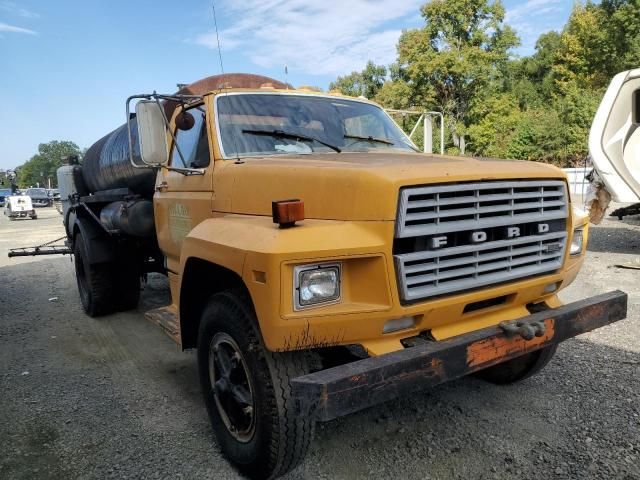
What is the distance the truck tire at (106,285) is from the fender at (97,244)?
85 mm

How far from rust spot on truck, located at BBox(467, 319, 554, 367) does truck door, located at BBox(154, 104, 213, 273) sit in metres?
1.92

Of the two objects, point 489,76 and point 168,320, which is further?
point 489,76

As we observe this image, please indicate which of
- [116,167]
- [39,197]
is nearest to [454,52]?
[116,167]

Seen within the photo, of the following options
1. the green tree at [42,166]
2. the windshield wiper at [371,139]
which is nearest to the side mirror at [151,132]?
the windshield wiper at [371,139]

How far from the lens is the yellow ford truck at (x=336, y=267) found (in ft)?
7.44

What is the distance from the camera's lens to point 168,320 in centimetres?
389

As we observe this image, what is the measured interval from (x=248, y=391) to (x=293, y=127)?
1.83 metres

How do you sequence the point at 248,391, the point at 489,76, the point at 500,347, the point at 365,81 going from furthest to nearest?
1. the point at 365,81
2. the point at 489,76
3. the point at 248,391
4. the point at 500,347

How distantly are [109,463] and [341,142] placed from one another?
2549 mm

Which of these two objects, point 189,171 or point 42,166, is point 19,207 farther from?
point 42,166

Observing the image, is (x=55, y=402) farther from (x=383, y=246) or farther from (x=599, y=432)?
(x=599, y=432)

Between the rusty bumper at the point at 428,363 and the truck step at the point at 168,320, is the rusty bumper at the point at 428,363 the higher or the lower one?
the higher one

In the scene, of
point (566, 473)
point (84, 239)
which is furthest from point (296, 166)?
point (84, 239)

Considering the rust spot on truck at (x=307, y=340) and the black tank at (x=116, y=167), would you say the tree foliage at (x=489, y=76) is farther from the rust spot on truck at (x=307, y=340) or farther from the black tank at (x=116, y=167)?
the rust spot on truck at (x=307, y=340)
